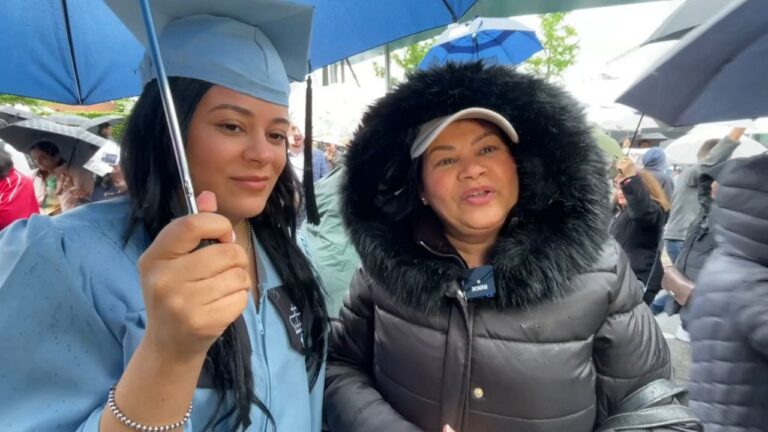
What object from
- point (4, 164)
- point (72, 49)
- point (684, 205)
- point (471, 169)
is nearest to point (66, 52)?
point (72, 49)

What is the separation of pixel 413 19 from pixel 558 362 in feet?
4.11

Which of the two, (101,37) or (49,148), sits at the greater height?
(101,37)

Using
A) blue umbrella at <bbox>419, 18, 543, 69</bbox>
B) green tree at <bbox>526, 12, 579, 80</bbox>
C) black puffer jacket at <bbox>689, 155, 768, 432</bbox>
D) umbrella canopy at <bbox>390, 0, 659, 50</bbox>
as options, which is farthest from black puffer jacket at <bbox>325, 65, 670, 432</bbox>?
green tree at <bbox>526, 12, 579, 80</bbox>

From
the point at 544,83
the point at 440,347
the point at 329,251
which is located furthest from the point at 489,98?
the point at 329,251

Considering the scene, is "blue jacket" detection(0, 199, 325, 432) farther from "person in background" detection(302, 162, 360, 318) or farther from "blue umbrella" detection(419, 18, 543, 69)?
"blue umbrella" detection(419, 18, 543, 69)

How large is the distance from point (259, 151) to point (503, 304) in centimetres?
89

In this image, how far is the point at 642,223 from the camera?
4.63 metres

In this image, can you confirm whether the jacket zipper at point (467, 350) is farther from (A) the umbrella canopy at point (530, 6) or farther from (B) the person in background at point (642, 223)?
(B) the person in background at point (642, 223)

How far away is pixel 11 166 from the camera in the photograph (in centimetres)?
396

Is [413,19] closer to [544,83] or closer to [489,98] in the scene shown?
[489,98]

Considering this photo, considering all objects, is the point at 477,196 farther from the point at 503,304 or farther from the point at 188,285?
the point at 188,285

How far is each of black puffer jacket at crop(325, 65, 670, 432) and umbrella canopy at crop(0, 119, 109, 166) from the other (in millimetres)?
3022

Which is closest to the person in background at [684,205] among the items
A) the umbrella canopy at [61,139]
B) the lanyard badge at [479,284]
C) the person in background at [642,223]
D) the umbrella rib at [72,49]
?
the person in background at [642,223]

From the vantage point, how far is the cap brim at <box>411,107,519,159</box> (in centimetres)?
164
